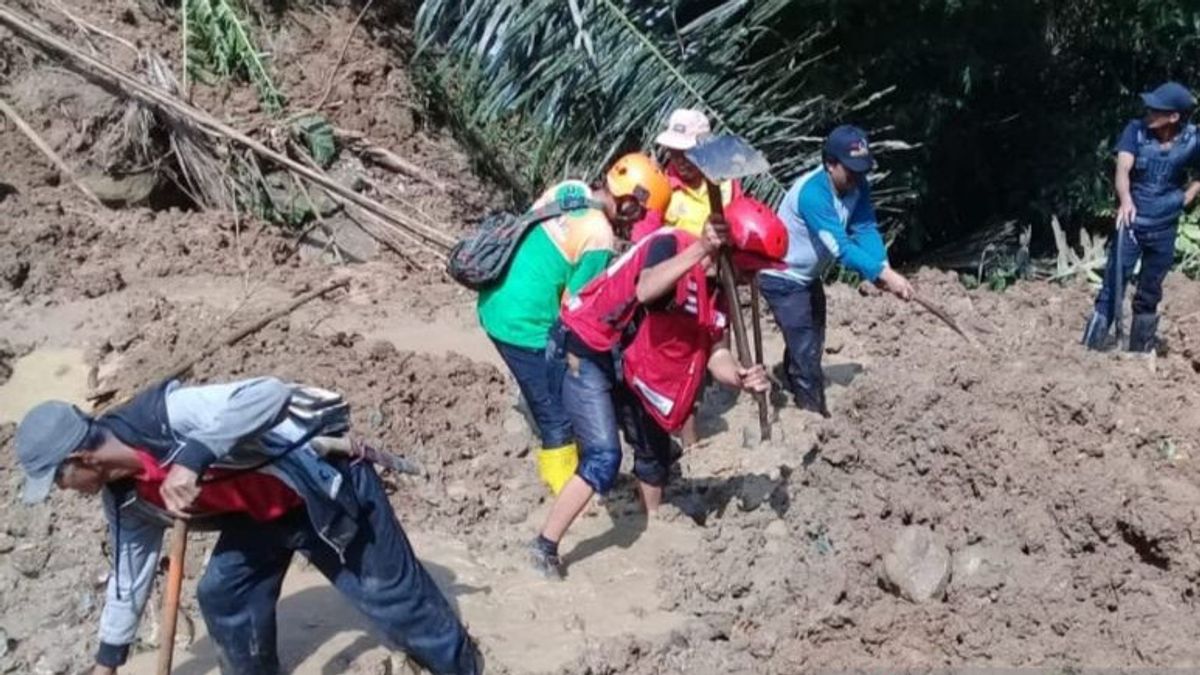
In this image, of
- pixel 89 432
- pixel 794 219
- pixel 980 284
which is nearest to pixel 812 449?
pixel 794 219

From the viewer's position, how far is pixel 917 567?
6.18m

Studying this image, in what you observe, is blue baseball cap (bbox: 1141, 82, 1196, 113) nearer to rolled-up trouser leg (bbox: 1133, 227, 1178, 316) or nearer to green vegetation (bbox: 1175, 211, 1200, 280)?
rolled-up trouser leg (bbox: 1133, 227, 1178, 316)

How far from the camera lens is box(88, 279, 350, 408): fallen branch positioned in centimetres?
823

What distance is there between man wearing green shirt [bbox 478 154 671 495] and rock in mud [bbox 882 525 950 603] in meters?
1.53

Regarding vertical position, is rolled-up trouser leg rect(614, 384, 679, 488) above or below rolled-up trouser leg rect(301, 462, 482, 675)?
below

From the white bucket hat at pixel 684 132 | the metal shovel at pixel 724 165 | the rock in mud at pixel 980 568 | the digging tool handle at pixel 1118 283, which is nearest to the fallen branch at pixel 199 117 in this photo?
the white bucket hat at pixel 684 132

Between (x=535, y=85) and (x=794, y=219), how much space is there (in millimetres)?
3734

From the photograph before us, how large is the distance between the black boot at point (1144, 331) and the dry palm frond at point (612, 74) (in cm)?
294

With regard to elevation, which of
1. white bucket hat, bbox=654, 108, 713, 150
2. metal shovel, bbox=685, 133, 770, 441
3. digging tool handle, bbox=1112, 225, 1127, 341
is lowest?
digging tool handle, bbox=1112, 225, 1127, 341

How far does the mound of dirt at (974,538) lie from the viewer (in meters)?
5.90

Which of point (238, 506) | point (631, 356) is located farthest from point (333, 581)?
point (631, 356)

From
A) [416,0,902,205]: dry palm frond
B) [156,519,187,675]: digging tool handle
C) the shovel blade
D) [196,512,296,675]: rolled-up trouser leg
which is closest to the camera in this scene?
[156,519,187,675]: digging tool handle

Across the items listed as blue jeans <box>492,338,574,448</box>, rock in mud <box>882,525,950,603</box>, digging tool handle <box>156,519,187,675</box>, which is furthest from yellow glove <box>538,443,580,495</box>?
digging tool handle <box>156,519,187,675</box>

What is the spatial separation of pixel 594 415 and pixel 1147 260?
419cm
